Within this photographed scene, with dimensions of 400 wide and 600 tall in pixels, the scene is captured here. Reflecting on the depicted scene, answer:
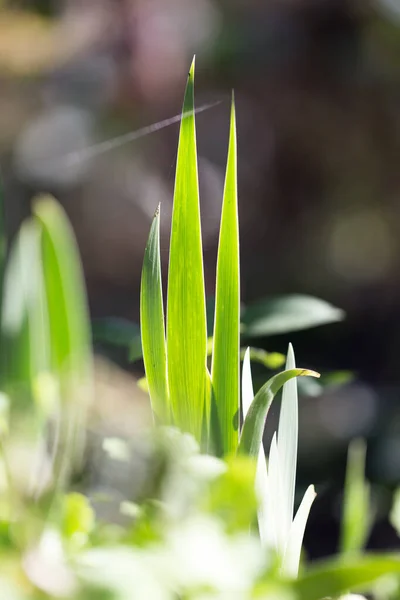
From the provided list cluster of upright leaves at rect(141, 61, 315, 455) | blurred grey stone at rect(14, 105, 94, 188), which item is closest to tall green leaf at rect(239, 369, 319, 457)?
cluster of upright leaves at rect(141, 61, 315, 455)

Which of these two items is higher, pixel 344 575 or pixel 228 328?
pixel 228 328

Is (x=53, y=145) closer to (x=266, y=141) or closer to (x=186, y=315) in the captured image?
(x=266, y=141)

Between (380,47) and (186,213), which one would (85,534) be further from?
(380,47)

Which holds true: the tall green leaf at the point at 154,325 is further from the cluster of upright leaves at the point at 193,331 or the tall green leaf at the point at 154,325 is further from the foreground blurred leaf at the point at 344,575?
the foreground blurred leaf at the point at 344,575

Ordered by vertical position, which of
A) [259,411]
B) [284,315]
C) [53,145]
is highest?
[53,145]

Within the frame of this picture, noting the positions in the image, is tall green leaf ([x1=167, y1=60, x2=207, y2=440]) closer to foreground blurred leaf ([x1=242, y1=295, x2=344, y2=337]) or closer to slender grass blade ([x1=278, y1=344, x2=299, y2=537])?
slender grass blade ([x1=278, y1=344, x2=299, y2=537])

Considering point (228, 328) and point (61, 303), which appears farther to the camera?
point (228, 328)

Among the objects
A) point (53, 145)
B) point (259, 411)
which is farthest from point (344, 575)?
point (53, 145)
